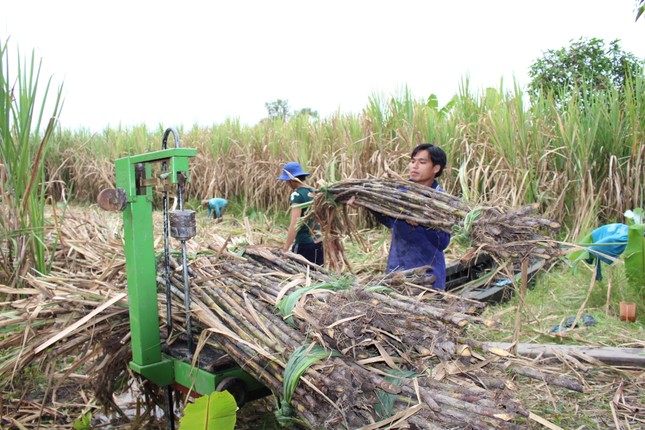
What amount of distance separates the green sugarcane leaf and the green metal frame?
0.36 m

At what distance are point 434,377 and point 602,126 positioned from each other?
473 cm

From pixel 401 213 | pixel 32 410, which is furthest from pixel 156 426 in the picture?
pixel 401 213

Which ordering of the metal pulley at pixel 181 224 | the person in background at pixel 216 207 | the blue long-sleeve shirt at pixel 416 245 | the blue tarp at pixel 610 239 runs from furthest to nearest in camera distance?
the person in background at pixel 216 207, the blue tarp at pixel 610 239, the blue long-sleeve shirt at pixel 416 245, the metal pulley at pixel 181 224

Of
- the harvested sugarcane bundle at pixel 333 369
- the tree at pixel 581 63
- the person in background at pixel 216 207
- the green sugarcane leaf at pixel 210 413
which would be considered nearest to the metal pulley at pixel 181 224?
the harvested sugarcane bundle at pixel 333 369

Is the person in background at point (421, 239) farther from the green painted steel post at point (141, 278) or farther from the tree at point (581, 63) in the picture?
the tree at point (581, 63)

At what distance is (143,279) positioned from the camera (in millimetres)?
1860

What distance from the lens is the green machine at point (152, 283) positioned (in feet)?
5.78

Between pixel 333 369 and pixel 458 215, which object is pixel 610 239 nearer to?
pixel 458 215

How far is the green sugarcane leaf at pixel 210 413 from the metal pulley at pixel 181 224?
1.89ft

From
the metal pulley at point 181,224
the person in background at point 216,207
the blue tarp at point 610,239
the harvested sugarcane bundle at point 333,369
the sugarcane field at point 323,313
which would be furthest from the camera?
the person in background at point 216,207

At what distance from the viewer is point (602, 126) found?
5125mm

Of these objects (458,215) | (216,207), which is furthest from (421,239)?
(216,207)

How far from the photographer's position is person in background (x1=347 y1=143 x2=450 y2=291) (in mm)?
3033

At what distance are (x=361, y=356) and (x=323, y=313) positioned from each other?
0.18 m
